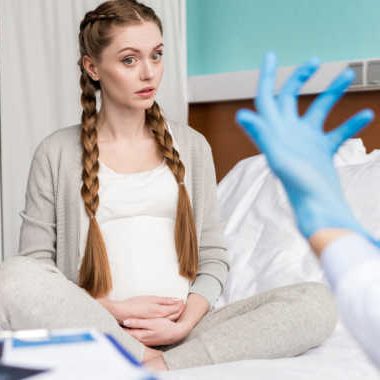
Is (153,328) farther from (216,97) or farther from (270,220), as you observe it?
(216,97)

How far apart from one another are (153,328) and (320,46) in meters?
1.20

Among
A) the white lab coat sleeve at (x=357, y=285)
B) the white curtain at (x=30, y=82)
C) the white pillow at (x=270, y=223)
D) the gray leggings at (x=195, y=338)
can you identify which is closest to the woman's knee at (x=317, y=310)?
the gray leggings at (x=195, y=338)

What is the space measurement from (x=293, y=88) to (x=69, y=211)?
35.7 inches

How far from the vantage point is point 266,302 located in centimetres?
131

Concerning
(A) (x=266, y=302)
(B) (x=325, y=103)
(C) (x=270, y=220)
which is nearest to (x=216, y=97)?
(C) (x=270, y=220)

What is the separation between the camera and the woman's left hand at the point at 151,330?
129cm

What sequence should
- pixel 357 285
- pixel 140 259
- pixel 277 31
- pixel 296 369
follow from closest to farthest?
pixel 357 285
pixel 296 369
pixel 140 259
pixel 277 31

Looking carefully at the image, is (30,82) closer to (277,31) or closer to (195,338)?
(277,31)

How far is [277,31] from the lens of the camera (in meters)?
2.32

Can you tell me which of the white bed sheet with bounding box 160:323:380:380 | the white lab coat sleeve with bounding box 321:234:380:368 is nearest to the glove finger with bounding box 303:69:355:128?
the white lab coat sleeve with bounding box 321:234:380:368

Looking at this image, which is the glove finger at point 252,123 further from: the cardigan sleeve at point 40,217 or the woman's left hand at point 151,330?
the cardigan sleeve at point 40,217

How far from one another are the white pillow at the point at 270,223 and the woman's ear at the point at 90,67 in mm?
476

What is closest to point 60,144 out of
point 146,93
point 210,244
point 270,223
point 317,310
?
point 146,93

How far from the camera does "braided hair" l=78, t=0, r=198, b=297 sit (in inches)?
54.9
